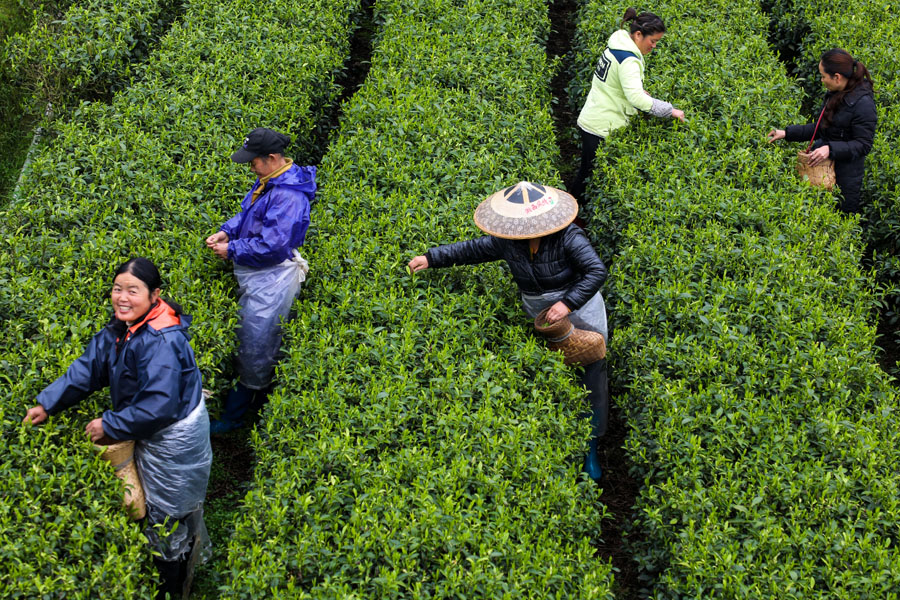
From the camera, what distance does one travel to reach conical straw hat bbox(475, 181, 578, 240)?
17.9 feet

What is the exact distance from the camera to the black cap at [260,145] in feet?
18.7

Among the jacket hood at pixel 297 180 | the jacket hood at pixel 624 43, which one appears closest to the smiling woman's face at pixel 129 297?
the jacket hood at pixel 297 180

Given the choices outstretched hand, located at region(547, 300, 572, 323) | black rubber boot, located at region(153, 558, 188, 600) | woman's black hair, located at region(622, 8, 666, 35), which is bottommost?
black rubber boot, located at region(153, 558, 188, 600)

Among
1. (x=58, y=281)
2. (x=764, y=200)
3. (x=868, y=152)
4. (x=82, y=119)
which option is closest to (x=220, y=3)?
(x=82, y=119)

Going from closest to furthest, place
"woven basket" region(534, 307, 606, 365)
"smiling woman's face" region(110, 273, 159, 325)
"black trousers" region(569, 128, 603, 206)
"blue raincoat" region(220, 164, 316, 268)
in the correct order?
"smiling woman's face" region(110, 273, 159, 325) → "woven basket" region(534, 307, 606, 365) → "blue raincoat" region(220, 164, 316, 268) → "black trousers" region(569, 128, 603, 206)

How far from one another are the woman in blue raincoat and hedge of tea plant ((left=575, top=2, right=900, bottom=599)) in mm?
2548

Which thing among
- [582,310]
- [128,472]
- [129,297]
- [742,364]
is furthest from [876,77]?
[128,472]

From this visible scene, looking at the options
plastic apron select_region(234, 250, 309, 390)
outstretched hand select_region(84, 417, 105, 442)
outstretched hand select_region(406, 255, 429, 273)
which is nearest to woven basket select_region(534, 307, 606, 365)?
outstretched hand select_region(406, 255, 429, 273)

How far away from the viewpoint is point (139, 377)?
4.46m

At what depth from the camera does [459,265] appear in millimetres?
6031

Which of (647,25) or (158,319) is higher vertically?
(647,25)

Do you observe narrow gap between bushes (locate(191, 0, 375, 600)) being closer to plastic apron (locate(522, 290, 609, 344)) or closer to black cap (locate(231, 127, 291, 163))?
black cap (locate(231, 127, 291, 163))

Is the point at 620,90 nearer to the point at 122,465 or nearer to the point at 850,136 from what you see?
the point at 850,136

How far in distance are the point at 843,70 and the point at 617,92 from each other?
6.01 feet
